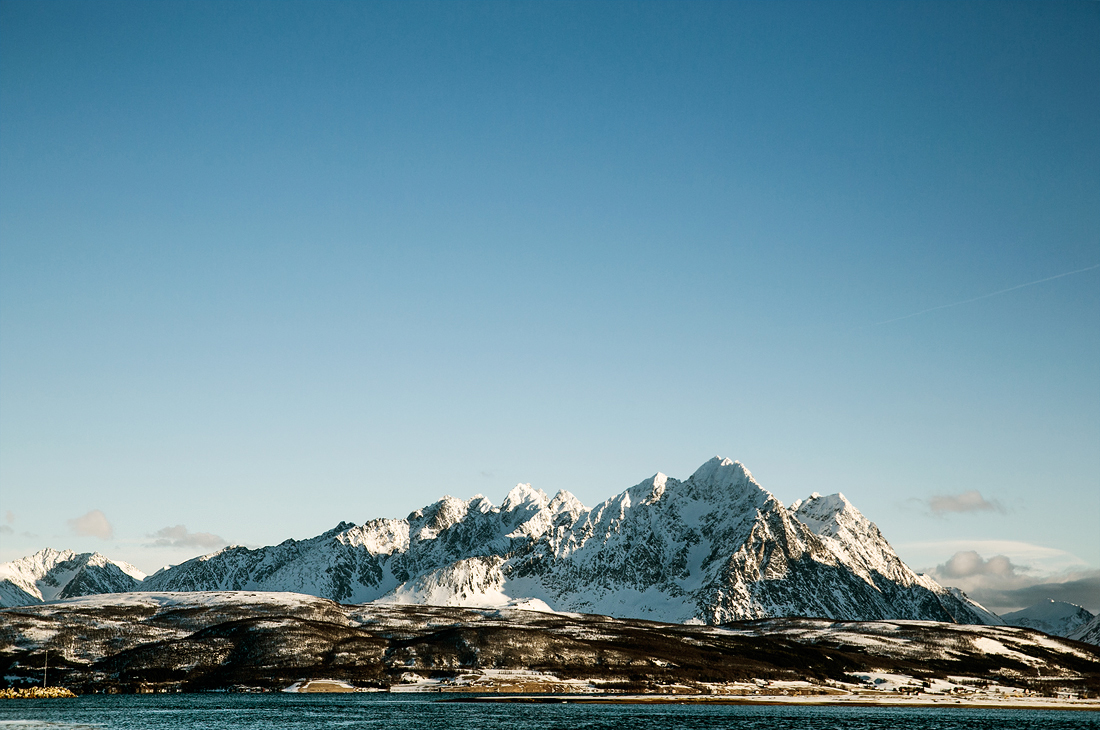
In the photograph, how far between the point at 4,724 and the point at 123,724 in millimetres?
13984

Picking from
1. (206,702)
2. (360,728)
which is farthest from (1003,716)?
(206,702)

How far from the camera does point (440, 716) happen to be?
149 m

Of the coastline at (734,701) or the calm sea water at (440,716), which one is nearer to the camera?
the calm sea water at (440,716)

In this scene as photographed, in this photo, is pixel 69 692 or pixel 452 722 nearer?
pixel 452 722

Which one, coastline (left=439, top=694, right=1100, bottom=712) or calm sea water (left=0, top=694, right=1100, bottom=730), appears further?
coastline (left=439, top=694, right=1100, bottom=712)

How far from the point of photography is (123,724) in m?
131

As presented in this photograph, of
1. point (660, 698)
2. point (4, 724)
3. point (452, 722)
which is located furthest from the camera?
point (660, 698)

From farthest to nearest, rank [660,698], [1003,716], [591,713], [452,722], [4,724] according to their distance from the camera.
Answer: [660,698] → [1003,716] → [591,713] → [452,722] → [4,724]

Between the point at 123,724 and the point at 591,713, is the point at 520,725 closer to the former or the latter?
the point at 591,713

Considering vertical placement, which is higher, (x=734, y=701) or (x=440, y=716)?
(x=440, y=716)

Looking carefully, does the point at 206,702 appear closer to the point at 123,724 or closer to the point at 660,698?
the point at 123,724

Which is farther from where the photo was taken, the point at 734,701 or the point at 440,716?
the point at 734,701

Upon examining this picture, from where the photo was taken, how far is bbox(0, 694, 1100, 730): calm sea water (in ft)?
439

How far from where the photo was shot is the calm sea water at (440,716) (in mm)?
133875
